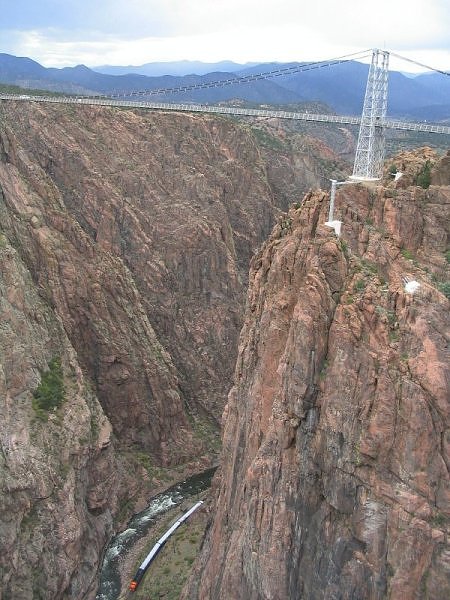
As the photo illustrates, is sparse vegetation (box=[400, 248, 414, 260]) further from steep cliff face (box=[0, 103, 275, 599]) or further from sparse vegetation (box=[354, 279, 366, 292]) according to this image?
steep cliff face (box=[0, 103, 275, 599])

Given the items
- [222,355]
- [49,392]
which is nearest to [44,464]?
[49,392]

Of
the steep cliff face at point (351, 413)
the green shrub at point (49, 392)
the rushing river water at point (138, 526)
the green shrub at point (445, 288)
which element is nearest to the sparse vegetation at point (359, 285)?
the steep cliff face at point (351, 413)

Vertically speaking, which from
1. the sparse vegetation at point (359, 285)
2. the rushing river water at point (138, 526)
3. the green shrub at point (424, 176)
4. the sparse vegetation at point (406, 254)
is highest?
the green shrub at point (424, 176)

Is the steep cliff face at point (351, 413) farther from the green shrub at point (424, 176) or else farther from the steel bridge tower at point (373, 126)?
the steel bridge tower at point (373, 126)

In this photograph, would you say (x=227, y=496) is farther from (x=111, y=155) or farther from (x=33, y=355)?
(x=111, y=155)

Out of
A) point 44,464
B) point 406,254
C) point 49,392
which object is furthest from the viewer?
point 49,392

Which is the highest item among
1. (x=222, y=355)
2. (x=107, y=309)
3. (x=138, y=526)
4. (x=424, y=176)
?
(x=424, y=176)

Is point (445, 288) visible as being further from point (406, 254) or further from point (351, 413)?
point (351, 413)
